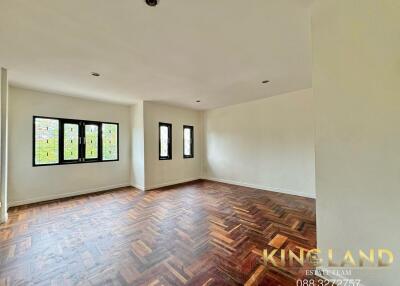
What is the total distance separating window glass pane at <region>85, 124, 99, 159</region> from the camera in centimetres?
459

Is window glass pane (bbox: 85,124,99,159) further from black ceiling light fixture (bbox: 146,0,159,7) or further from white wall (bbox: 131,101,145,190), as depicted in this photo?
black ceiling light fixture (bbox: 146,0,159,7)

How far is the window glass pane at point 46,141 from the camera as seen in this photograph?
3.88 m

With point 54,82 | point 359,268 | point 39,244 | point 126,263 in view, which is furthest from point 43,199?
point 359,268

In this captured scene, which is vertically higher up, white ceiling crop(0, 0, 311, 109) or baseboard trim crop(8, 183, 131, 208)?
white ceiling crop(0, 0, 311, 109)

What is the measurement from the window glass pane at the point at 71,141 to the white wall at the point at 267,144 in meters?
4.07

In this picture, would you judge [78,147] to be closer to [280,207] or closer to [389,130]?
[280,207]

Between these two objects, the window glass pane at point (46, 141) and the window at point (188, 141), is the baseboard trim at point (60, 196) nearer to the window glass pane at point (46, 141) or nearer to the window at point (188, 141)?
the window glass pane at point (46, 141)

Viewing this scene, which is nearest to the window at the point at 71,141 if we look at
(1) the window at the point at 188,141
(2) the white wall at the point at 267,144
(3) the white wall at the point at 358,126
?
(1) the window at the point at 188,141

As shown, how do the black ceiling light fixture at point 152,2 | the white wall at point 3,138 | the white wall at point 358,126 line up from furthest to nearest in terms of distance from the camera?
1. the white wall at point 3,138
2. the black ceiling light fixture at point 152,2
3. the white wall at point 358,126

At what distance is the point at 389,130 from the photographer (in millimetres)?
1220

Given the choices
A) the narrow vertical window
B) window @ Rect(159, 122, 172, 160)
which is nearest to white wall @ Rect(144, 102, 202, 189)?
window @ Rect(159, 122, 172, 160)

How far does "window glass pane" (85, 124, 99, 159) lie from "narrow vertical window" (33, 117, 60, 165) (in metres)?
0.62

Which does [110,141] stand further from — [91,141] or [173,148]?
[173,148]

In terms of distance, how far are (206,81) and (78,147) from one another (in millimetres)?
3778
